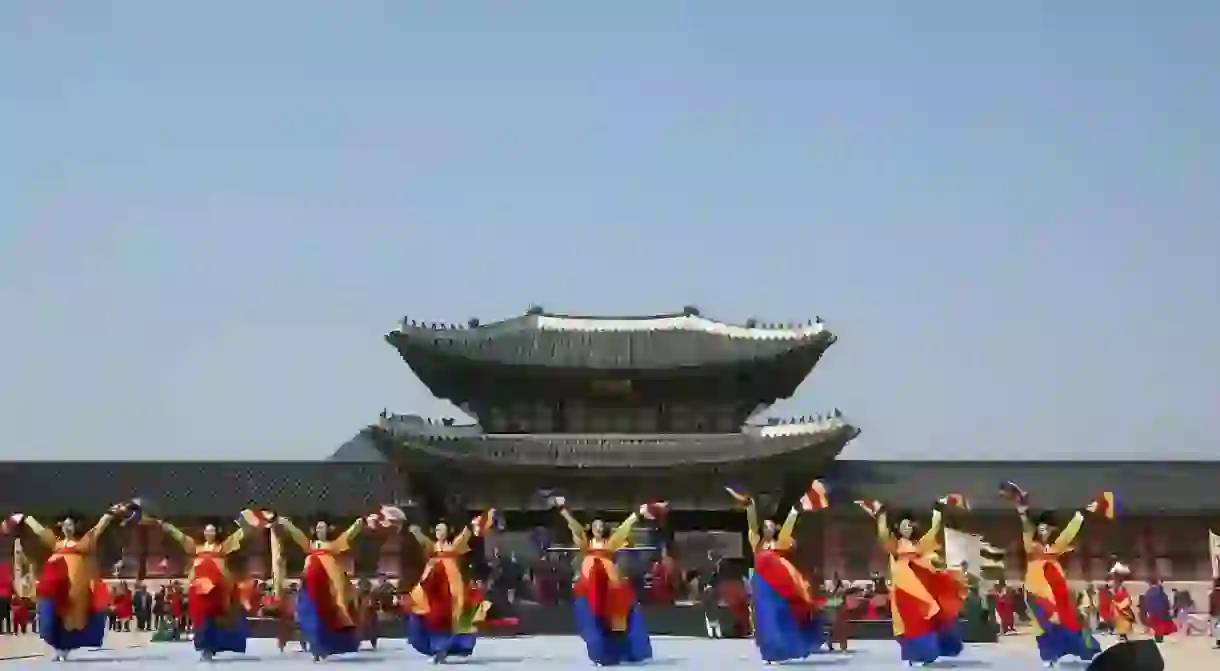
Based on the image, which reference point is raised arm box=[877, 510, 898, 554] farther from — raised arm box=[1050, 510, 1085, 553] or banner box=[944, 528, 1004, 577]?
banner box=[944, 528, 1004, 577]

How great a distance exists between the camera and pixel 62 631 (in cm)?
1329

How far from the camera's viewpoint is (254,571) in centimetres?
2617

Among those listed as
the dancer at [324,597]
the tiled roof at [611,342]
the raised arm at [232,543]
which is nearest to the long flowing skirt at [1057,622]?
the dancer at [324,597]

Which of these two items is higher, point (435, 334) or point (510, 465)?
point (435, 334)

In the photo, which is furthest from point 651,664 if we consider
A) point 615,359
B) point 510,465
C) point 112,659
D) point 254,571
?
point 254,571

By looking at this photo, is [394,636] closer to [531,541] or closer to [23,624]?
[531,541]

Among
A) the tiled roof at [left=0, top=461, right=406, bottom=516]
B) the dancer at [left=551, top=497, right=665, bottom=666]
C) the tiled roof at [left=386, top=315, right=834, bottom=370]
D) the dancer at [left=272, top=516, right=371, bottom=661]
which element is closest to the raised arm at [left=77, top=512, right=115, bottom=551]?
the dancer at [left=272, top=516, right=371, bottom=661]

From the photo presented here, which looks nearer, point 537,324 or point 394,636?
point 394,636

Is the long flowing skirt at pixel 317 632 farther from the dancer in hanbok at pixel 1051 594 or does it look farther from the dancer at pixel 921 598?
the dancer in hanbok at pixel 1051 594

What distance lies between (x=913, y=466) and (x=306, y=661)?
1879 centimetres

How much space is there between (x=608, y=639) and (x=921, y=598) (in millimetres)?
3190

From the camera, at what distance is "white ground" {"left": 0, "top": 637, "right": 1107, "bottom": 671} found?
13.0 m

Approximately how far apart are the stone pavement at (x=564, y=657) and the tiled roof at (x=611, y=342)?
8.07 m

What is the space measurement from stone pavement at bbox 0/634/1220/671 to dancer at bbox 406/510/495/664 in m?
0.29
